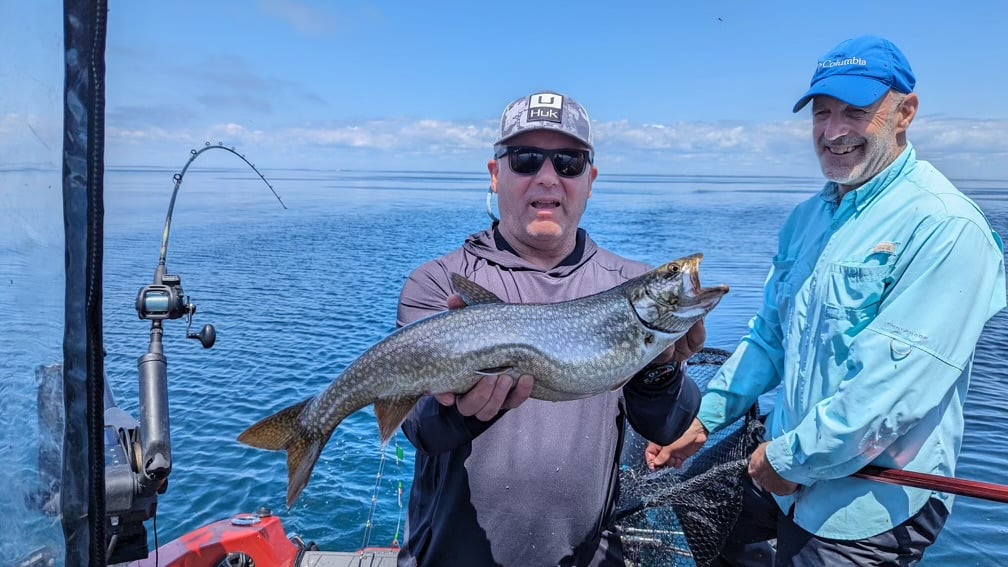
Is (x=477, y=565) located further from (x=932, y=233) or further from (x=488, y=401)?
(x=932, y=233)

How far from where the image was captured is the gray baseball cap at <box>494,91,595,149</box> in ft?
10.5

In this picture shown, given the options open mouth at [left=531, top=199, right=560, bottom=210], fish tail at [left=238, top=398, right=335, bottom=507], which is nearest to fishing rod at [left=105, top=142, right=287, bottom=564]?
fish tail at [left=238, top=398, right=335, bottom=507]

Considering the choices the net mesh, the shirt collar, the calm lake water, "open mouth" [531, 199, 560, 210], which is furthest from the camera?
the net mesh

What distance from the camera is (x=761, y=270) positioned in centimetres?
2556

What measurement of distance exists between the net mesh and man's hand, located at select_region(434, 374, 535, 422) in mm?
1529

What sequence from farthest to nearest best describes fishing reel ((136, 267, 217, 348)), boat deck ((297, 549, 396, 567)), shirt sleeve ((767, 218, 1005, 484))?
1. boat deck ((297, 549, 396, 567))
2. fishing reel ((136, 267, 217, 348))
3. shirt sleeve ((767, 218, 1005, 484))

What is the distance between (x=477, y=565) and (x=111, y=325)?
50.3ft

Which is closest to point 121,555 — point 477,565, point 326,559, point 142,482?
point 142,482

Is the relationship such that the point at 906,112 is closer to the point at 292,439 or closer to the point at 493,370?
the point at 493,370

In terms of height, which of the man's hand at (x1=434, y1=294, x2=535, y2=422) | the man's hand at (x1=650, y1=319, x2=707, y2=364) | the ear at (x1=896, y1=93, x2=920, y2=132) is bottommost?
the man's hand at (x1=434, y1=294, x2=535, y2=422)

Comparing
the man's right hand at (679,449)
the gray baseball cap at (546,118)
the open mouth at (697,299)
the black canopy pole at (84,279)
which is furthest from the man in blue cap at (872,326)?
the black canopy pole at (84,279)

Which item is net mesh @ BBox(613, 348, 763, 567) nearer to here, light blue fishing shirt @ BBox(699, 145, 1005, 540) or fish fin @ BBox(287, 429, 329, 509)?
light blue fishing shirt @ BBox(699, 145, 1005, 540)

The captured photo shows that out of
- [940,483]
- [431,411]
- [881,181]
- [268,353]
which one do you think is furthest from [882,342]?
[268,353]

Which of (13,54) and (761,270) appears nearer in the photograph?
(13,54)
